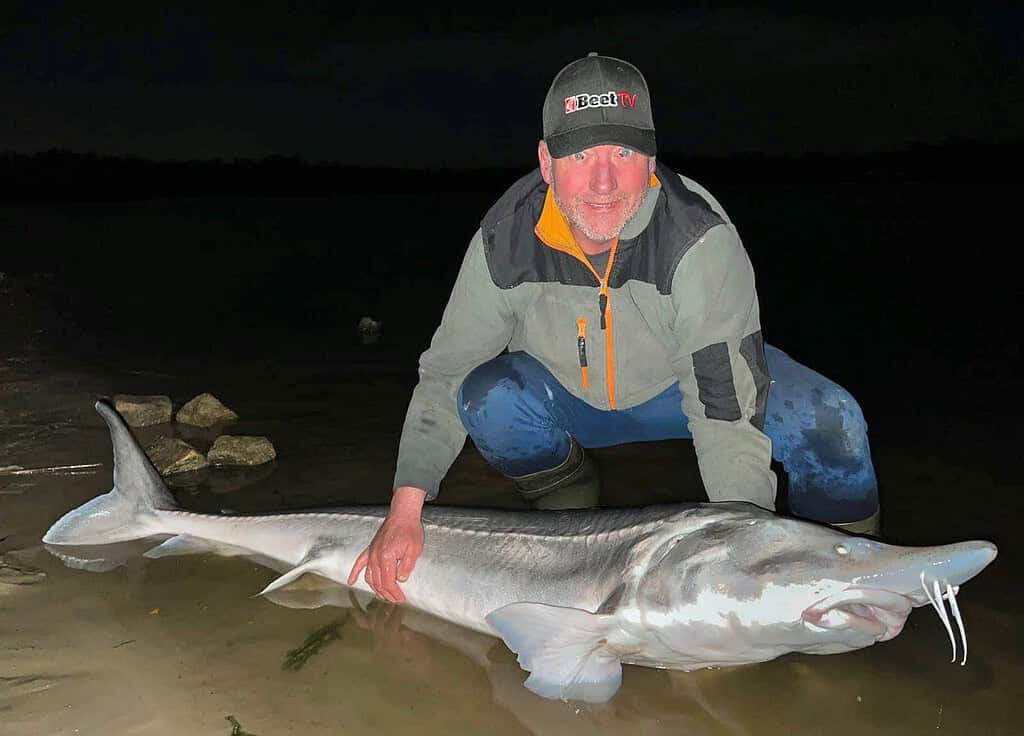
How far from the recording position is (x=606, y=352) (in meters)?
3.75

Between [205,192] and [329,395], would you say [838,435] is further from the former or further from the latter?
[205,192]

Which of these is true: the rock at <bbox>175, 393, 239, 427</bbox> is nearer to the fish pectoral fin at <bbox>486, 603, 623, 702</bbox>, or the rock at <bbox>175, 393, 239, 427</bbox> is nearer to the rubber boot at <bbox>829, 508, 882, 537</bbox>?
the fish pectoral fin at <bbox>486, 603, 623, 702</bbox>

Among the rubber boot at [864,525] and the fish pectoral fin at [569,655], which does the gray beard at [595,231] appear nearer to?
the fish pectoral fin at [569,655]

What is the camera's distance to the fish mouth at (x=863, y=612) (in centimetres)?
242

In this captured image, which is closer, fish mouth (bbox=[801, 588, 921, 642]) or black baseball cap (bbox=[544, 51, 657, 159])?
fish mouth (bbox=[801, 588, 921, 642])

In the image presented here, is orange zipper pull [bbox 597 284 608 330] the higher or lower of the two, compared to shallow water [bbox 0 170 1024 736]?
higher

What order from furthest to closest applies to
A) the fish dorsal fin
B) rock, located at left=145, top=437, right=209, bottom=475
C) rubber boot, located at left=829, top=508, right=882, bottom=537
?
rock, located at left=145, top=437, right=209, bottom=475 < the fish dorsal fin < rubber boot, located at left=829, top=508, right=882, bottom=537

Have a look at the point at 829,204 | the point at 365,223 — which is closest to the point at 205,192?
the point at 365,223

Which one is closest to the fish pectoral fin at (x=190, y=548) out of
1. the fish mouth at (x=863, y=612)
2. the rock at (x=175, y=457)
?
the rock at (x=175, y=457)

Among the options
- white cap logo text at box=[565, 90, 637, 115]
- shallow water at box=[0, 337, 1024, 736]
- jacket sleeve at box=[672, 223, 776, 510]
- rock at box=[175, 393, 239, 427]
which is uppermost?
white cap logo text at box=[565, 90, 637, 115]

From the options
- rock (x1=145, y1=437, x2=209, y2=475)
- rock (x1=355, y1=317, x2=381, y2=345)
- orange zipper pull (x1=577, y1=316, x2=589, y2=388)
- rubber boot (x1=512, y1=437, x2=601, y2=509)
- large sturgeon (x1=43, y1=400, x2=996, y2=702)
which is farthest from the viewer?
rock (x1=355, y1=317, x2=381, y2=345)

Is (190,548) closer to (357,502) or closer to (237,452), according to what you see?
(357,502)

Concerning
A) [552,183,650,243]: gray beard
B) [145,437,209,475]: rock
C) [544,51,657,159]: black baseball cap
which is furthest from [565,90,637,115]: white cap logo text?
[145,437,209,475]: rock

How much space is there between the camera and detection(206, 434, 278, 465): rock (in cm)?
508
